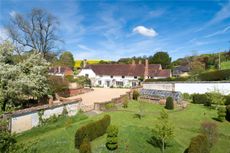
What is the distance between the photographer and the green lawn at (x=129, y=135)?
14.1 m

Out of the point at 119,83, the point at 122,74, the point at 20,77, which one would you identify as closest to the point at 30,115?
the point at 20,77

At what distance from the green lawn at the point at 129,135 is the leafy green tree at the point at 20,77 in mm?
4431

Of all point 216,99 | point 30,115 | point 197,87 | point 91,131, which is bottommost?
point 91,131

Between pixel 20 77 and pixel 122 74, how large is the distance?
3800 cm

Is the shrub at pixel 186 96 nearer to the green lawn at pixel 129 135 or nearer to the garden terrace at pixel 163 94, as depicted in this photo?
the garden terrace at pixel 163 94

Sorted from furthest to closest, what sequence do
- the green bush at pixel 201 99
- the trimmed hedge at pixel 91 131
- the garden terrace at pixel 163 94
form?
1. the garden terrace at pixel 163 94
2. the green bush at pixel 201 99
3. the trimmed hedge at pixel 91 131

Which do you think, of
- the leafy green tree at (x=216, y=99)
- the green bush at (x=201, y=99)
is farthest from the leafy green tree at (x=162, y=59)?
the leafy green tree at (x=216, y=99)

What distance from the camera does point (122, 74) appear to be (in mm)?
56688

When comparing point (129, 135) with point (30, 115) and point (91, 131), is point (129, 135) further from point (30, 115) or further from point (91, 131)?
point (30, 115)

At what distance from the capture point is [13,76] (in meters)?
20.3

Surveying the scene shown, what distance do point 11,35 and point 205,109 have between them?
30506 millimetres

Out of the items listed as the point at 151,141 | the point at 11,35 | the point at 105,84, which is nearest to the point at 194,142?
the point at 151,141

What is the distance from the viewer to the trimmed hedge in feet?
45.8

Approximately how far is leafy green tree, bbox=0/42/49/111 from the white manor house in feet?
109
